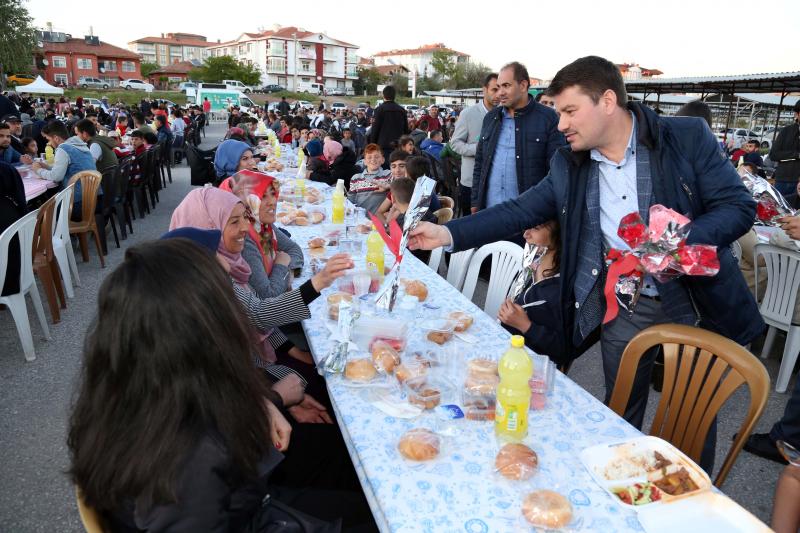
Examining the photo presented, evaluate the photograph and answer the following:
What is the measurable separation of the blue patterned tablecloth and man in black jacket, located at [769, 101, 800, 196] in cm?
693

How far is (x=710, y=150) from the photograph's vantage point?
204 cm

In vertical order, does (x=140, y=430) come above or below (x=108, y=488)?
above

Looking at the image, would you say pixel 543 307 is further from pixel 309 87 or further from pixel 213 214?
pixel 309 87

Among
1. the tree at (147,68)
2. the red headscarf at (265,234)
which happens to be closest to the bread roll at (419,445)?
the red headscarf at (265,234)

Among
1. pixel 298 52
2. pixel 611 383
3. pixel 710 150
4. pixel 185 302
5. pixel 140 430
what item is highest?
pixel 298 52

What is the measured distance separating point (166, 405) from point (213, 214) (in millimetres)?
1490

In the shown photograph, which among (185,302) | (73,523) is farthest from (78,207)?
(185,302)

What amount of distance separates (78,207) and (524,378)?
5701mm

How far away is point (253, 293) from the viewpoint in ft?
8.21

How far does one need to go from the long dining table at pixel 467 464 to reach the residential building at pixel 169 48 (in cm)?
10152

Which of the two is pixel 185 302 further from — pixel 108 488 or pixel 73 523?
pixel 73 523

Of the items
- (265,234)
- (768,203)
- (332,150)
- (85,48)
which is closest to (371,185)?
(265,234)

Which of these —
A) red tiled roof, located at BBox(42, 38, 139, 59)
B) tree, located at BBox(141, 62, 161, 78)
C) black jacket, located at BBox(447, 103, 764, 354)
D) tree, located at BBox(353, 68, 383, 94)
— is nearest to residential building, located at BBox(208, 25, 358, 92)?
tree, located at BBox(353, 68, 383, 94)

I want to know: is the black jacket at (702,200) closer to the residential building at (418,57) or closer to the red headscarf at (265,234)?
the red headscarf at (265,234)
